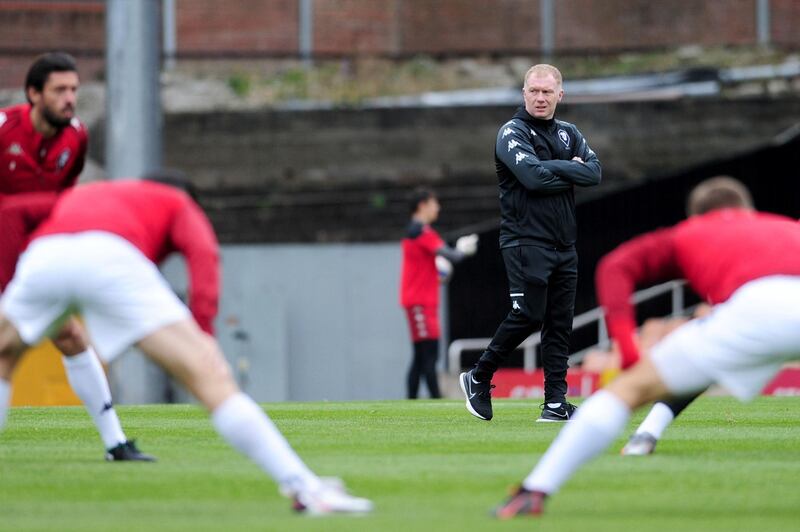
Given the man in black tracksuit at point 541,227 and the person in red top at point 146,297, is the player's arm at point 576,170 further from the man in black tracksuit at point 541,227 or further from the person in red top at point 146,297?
the person in red top at point 146,297

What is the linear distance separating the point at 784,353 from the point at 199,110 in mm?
19928

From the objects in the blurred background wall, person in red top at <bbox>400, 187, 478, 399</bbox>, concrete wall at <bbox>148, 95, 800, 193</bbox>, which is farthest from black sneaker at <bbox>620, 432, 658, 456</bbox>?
concrete wall at <bbox>148, 95, 800, 193</bbox>

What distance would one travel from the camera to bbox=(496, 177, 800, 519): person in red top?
20.2 feet

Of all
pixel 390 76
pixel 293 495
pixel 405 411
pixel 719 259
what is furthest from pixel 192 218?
pixel 390 76

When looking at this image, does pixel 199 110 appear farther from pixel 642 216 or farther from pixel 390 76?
pixel 642 216

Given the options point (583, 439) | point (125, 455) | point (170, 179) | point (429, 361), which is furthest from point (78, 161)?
point (429, 361)

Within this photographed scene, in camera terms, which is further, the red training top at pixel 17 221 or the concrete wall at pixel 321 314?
the concrete wall at pixel 321 314

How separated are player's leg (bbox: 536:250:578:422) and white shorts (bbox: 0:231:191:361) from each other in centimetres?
476

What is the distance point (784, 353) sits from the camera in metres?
6.33

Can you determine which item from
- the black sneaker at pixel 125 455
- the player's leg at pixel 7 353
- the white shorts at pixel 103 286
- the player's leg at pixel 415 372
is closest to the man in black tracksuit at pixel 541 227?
the black sneaker at pixel 125 455

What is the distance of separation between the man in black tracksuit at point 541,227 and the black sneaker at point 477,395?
0.4 inches

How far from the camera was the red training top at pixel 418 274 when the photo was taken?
16188mm

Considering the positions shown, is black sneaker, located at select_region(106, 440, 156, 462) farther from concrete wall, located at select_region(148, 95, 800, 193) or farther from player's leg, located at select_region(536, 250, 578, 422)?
concrete wall, located at select_region(148, 95, 800, 193)

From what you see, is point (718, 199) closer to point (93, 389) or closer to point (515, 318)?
point (93, 389)
